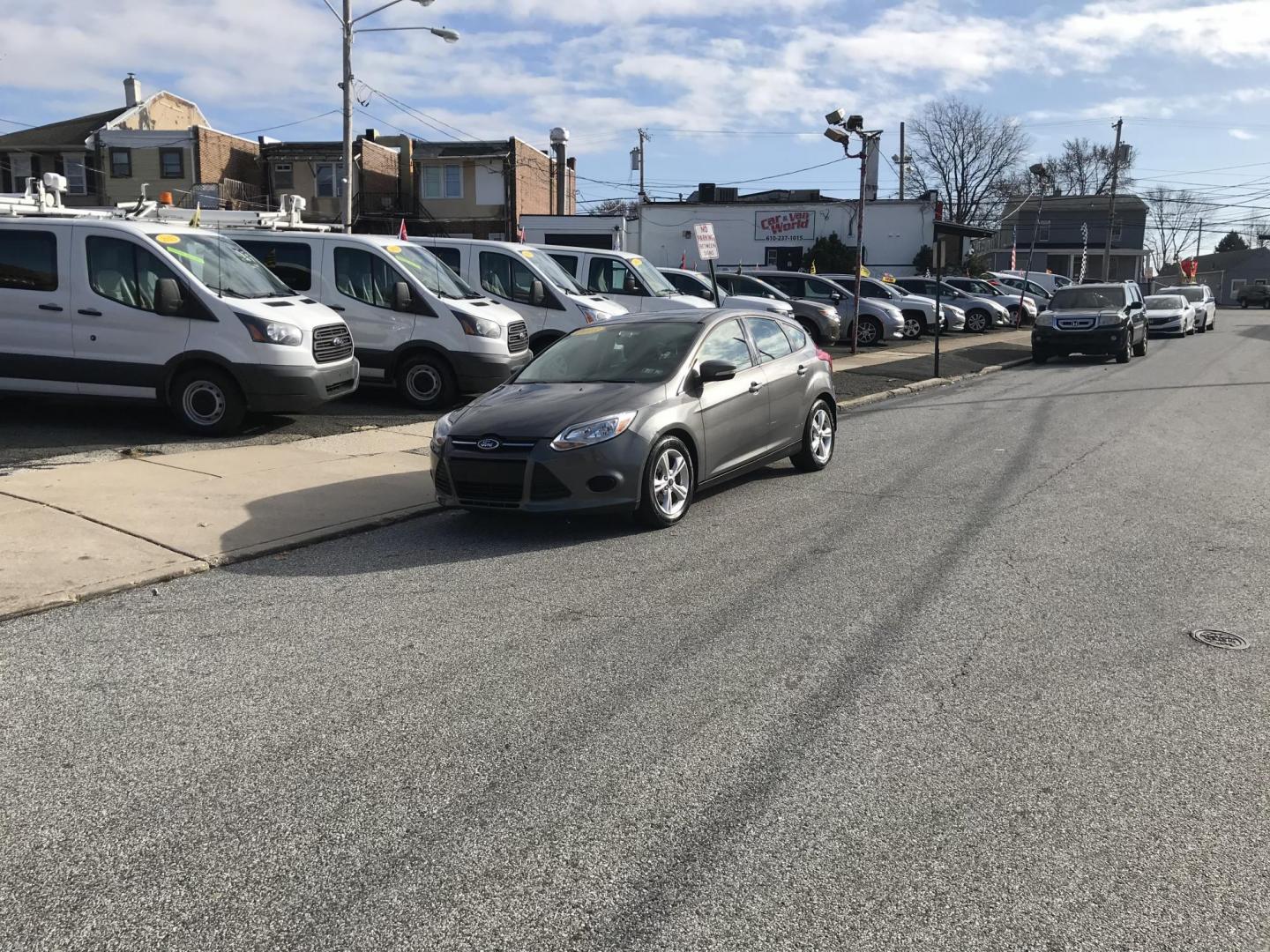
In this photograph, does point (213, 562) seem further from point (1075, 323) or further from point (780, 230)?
point (780, 230)

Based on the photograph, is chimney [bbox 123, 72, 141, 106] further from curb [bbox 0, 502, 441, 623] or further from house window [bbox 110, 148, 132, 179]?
curb [bbox 0, 502, 441, 623]

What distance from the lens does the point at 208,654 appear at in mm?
5121

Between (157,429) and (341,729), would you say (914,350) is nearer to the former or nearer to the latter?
(157,429)

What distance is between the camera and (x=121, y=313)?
10750 millimetres

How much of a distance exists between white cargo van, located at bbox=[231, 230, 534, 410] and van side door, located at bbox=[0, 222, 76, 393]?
9.85 ft

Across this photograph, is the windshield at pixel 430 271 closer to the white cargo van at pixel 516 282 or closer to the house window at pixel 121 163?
the white cargo van at pixel 516 282

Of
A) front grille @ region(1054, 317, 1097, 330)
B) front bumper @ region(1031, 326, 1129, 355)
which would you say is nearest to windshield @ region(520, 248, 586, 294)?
front bumper @ region(1031, 326, 1129, 355)

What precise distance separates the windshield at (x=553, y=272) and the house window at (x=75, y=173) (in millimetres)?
39950

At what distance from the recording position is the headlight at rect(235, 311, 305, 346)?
10.6 m

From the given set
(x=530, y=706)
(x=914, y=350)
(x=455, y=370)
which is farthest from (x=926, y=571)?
(x=914, y=350)

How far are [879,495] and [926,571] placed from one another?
242 centimetres

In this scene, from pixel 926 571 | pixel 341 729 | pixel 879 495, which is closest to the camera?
pixel 341 729

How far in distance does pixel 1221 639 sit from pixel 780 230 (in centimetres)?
4377

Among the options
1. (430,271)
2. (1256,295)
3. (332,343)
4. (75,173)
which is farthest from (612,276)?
(1256,295)
